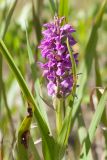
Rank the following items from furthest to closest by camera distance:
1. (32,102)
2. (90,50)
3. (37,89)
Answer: (90,50)
(37,89)
(32,102)

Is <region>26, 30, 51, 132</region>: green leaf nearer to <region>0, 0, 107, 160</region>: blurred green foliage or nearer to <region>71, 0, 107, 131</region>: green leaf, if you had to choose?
<region>0, 0, 107, 160</region>: blurred green foliage

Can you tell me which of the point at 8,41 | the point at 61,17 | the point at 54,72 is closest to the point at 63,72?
the point at 54,72

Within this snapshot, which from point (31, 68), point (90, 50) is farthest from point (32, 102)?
point (90, 50)

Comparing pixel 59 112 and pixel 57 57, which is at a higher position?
pixel 57 57

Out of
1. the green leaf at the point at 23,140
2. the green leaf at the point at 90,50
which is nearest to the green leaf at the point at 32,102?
the green leaf at the point at 23,140

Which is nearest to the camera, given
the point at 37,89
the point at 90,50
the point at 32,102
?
the point at 32,102

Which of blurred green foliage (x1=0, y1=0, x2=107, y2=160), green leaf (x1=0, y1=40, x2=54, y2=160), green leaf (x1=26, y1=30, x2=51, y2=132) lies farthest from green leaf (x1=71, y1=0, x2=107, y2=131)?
green leaf (x1=0, y1=40, x2=54, y2=160)

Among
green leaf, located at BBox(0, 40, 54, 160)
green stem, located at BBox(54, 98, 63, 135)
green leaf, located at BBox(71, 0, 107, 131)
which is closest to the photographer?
green leaf, located at BBox(0, 40, 54, 160)

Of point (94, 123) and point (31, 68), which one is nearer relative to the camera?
point (94, 123)

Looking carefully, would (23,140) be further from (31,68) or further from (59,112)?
(31,68)
